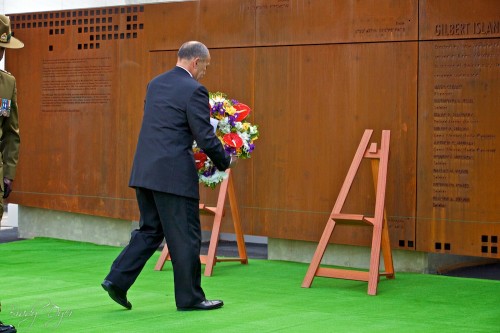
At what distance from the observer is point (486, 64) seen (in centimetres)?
873

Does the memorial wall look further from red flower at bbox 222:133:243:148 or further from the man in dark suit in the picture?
the man in dark suit

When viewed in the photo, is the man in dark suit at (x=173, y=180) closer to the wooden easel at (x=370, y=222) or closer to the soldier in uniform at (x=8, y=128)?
the soldier in uniform at (x=8, y=128)

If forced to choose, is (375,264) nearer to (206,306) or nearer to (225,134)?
(225,134)

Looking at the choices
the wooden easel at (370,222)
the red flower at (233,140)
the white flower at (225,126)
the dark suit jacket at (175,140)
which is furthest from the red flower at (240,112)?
the dark suit jacket at (175,140)

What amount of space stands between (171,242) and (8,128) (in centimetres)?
132

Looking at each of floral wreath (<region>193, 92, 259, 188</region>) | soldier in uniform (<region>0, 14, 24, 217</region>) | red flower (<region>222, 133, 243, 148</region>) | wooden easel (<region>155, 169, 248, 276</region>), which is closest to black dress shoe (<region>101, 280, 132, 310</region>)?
soldier in uniform (<region>0, 14, 24, 217</region>)

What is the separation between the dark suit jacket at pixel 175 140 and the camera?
6.85 m

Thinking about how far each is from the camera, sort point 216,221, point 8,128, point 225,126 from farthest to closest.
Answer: point 216,221 → point 225,126 → point 8,128

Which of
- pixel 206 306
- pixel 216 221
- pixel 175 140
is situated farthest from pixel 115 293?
pixel 216 221

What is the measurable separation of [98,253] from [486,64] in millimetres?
4496

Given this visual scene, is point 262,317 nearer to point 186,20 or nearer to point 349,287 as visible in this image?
point 349,287

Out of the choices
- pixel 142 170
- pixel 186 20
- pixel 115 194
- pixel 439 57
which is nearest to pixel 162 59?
pixel 186 20

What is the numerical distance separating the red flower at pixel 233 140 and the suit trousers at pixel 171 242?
0.95 m

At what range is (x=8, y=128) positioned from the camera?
638cm
